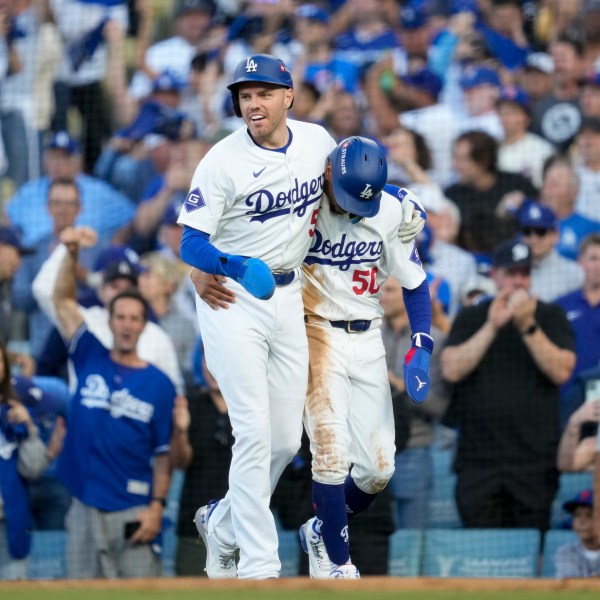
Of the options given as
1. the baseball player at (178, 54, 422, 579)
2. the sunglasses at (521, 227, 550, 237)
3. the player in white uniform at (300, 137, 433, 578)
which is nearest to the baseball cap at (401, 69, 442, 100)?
the sunglasses at (521, 227, 550, 237)

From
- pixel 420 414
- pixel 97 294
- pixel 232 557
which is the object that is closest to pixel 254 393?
pixel 232 557

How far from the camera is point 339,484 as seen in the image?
526 centimetres

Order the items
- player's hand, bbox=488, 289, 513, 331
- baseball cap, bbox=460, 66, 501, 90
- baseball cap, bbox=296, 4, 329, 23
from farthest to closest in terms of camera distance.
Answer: baseball cap, bbox=296, 4, 329, 23 → baseball cap, bbox=460, 66, 501, 90 → player's hand, bbox=488, 289, 513, 331

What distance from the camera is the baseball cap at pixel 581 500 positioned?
7133mm

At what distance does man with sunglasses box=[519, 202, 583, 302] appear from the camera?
791 centimetres

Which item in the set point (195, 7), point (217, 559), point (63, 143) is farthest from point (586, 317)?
point (195, 7)

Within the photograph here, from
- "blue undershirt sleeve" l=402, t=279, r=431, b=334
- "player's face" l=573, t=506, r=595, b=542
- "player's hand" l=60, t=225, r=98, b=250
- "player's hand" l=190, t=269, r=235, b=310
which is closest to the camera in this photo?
"player's hand" l=190, t=269, r=235, b=310

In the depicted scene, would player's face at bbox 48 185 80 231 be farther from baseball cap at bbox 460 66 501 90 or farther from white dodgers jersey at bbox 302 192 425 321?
white dodgers jersey at bbox 302 192 425 321

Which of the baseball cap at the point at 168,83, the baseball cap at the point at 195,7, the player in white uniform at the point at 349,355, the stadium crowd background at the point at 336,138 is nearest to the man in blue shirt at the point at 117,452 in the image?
the stadium crowd background at the point at 336,138

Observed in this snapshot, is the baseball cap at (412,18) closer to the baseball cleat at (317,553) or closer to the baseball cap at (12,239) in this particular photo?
the baseball cap at (12,239)

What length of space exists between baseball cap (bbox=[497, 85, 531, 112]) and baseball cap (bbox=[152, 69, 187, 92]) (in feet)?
8.76

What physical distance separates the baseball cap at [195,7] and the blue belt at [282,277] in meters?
5.97

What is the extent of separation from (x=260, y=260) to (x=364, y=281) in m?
0.75

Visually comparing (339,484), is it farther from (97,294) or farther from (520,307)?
(97,294)
